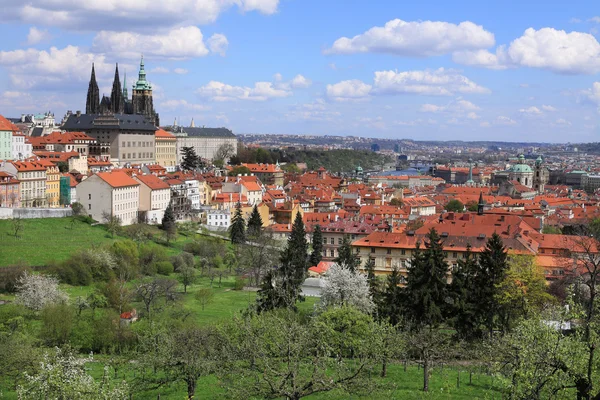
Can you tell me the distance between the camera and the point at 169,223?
8388 centimetres

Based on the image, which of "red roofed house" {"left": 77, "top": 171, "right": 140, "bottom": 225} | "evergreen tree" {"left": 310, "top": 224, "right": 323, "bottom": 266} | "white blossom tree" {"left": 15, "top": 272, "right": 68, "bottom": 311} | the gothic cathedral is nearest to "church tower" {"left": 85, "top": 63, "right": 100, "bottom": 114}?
the gothic cathedral

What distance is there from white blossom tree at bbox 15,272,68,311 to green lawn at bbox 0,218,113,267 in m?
11.1

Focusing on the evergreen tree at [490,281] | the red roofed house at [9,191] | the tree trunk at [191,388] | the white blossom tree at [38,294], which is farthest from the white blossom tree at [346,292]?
the red roofed house at [9,191]

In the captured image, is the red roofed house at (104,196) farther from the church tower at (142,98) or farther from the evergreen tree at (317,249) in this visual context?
the church tower at (142,98)

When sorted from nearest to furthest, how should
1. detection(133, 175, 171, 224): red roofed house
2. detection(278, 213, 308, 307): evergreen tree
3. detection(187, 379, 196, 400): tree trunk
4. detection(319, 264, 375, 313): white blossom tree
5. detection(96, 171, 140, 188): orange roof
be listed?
detection(187, 379, 196, 400): tree trunk → detection(319, 264, 375, 313): white blossom tree → detection(278, 213, 308, 307): evergreen tree → detection(96, 171, 140, 188): orange roof → detection(133, 175, 171, 224): red roofed house

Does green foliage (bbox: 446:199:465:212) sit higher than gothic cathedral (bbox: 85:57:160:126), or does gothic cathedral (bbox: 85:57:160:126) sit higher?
gothic cathedral (bbox: 85:57:160:126)

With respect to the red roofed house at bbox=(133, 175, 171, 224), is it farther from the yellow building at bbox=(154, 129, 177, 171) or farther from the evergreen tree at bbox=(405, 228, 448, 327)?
the evergreen tree at bbox=(405, 228, 448, 327)

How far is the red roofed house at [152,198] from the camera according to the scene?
90062mm

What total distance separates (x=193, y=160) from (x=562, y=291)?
9658 centimetres

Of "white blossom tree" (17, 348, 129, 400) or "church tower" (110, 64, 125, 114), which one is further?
"church tower" (110, 64, 125, 114)

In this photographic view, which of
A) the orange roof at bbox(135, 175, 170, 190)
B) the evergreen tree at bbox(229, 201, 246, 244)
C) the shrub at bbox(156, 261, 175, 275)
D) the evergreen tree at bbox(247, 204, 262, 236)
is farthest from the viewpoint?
the orange roof at bbox(135, 175, 170, 190)

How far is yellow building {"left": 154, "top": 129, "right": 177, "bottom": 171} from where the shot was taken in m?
148

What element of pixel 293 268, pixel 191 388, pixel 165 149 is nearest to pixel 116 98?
pixel 165 149

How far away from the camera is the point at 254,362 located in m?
27.5
